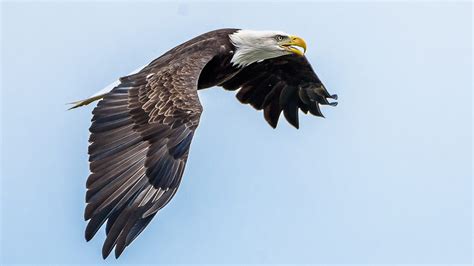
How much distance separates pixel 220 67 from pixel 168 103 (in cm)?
141

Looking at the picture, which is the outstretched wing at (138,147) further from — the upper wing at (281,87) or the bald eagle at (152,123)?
the upper wing at (281,87)

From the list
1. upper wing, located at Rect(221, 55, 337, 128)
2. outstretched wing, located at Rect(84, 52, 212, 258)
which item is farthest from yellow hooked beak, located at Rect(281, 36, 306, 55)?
outstretched wing, located at Rect(84, 52, 212, 258)

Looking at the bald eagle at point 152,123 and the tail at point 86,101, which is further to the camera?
the tail at point 86,101

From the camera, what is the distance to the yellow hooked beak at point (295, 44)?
10008mm

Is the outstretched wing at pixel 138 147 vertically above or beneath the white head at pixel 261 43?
beneath

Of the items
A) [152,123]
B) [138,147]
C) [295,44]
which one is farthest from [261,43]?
[138,147]

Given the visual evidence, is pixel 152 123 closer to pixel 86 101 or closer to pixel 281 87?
pixel 86 101

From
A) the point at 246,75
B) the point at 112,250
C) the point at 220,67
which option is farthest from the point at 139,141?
the point at 246,75

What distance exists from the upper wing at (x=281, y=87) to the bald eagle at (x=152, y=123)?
156mm

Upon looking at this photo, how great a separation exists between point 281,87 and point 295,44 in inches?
40.3

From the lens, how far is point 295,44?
10023mm

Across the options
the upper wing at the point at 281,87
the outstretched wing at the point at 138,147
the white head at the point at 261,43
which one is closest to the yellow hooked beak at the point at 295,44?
the white head at the point at 261,43

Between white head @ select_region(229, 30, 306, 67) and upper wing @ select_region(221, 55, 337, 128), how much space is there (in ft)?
1.68

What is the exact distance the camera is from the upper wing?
10750 mm
